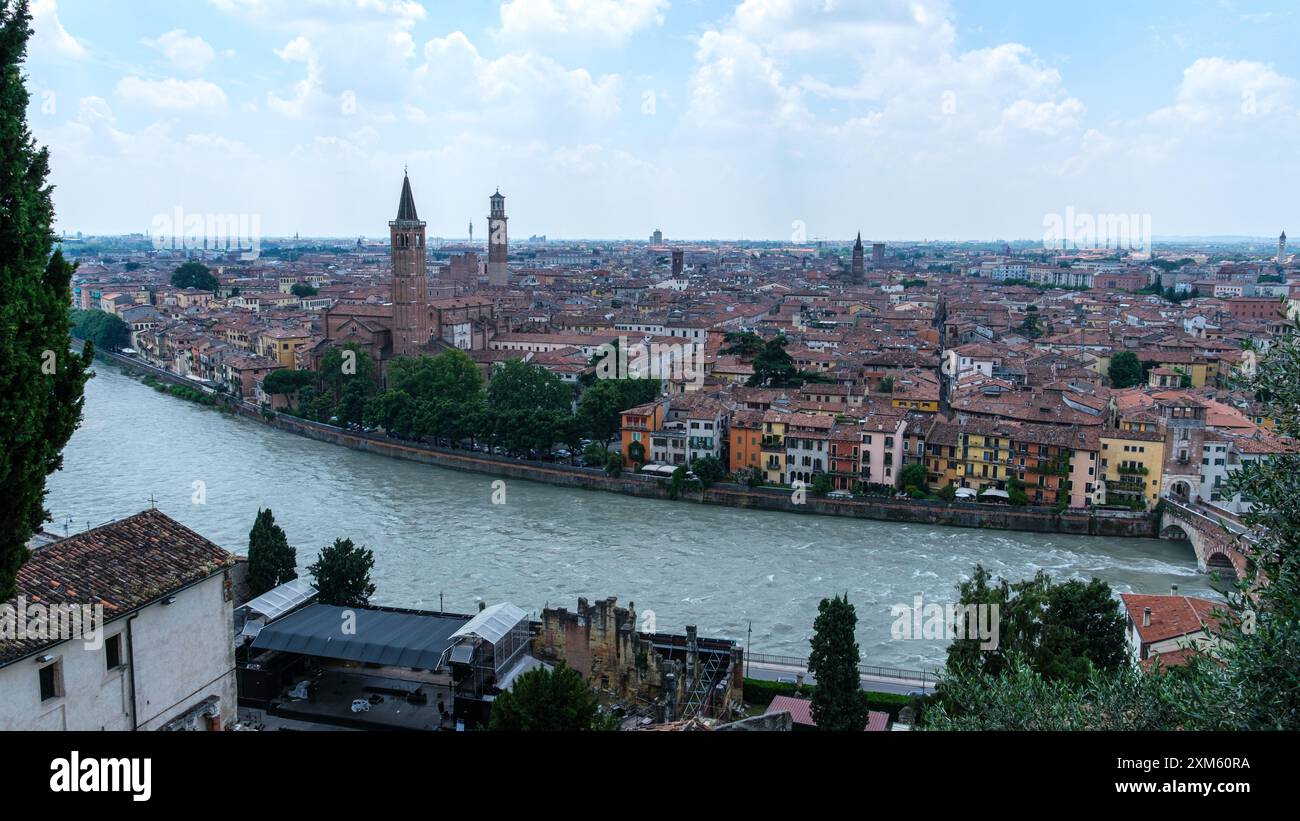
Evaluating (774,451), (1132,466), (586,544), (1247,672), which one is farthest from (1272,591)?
(774,451)

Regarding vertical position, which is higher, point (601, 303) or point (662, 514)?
point (601, 303)

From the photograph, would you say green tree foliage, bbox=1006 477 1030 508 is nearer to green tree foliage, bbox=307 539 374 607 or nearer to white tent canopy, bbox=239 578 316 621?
green tree foliage, bbox=307 539 374 607

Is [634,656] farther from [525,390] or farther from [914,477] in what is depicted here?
[525,390]

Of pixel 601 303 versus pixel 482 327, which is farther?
pixel 601 303

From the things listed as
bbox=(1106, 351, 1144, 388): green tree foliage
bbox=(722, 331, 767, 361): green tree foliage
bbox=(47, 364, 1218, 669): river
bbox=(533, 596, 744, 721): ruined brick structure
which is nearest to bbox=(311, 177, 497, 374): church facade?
bbox=(47, 364, 1218, 669): river
